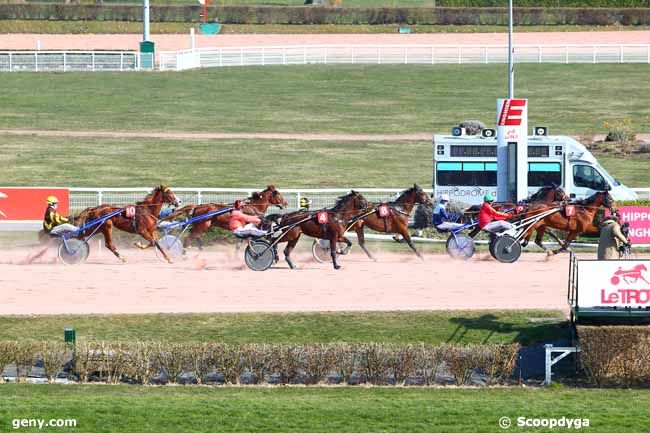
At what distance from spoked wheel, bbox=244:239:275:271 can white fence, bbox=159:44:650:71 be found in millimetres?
33947

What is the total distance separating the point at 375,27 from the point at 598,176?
134ft

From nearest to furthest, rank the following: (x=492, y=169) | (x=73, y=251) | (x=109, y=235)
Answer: (x=73, y=251)
(x=109, y=235)
(x=492, y=169)

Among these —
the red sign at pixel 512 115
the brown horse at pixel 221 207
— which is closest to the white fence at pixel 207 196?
the red sign at pixel 512 115

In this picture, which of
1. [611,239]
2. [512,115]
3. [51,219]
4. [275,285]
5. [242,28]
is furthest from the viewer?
[242,28]

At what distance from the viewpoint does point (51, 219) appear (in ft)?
83.7

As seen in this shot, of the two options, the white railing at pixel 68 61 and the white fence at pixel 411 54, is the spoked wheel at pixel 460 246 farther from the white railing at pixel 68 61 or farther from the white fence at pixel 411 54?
the white fence at pixel 411 54

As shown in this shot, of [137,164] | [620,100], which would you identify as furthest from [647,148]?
[137,164]

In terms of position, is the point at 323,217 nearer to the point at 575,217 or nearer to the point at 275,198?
the point at 275,198

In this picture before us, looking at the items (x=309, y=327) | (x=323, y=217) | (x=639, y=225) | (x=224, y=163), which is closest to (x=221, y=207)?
(x=323, y=217)

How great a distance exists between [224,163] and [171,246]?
1319 cm

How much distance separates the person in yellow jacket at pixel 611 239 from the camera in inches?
825

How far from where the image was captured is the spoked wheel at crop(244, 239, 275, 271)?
81.9ft

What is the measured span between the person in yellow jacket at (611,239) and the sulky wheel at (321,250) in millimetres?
6613

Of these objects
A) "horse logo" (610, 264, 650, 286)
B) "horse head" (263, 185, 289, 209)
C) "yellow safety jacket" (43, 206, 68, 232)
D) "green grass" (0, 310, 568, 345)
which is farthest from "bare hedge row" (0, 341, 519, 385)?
"horse head" (263, 185, 289, 209)
